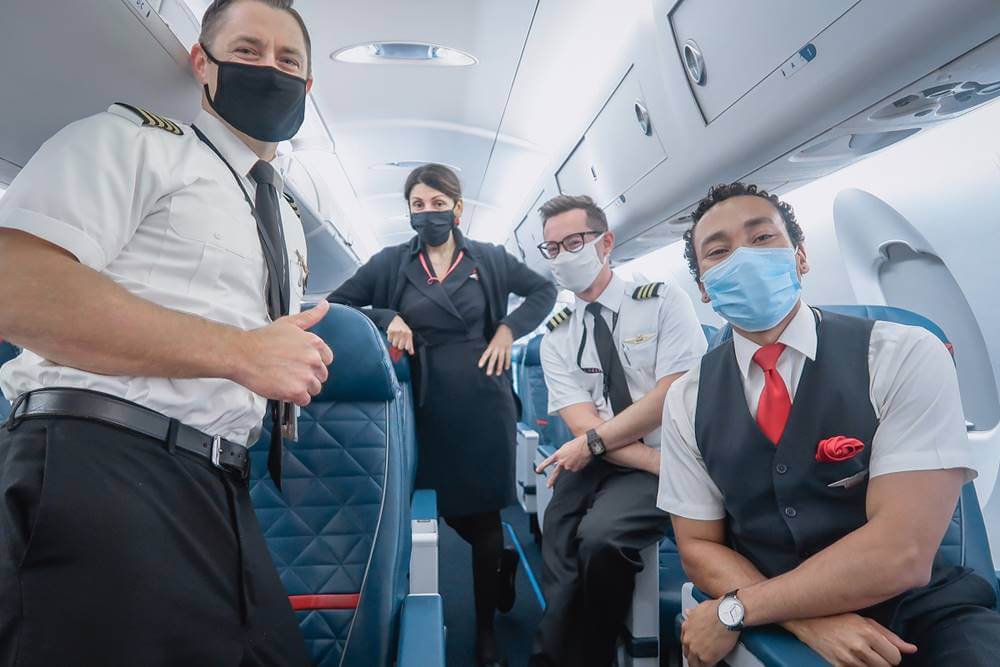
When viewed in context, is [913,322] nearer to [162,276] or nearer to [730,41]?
[730,41]

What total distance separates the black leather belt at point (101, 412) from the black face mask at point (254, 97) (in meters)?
0.66

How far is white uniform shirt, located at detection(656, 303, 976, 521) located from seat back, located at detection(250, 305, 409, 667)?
2.53 ft

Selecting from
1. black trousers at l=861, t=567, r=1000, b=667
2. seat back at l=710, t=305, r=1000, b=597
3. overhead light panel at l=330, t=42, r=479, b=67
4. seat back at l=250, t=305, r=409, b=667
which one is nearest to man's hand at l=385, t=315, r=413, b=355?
seat back at l=250, t=305, r=409, b=667

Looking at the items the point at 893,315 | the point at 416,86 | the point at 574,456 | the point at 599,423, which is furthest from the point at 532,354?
the point at 893,315

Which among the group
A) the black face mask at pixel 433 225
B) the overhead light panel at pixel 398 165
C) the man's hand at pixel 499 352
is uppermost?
the overhead light panel at pixel 398 165

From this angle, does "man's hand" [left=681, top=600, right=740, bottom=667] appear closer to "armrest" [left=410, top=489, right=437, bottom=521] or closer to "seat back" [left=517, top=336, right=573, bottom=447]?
"armrest" [left=410, top=489, right=437, bottom=521]

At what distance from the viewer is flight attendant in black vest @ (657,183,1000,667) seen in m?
1.27

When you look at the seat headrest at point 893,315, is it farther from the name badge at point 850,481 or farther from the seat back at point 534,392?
the seat back at point 534,392

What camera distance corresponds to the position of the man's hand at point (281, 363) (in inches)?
34.6

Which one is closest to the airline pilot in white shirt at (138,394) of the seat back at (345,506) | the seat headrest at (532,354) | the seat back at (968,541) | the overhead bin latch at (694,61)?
the seat back at (345,506)

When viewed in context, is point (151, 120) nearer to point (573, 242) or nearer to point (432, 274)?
point (432, 274)

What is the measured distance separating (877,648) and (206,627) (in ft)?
4.17

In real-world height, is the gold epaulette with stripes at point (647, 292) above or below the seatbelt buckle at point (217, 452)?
above

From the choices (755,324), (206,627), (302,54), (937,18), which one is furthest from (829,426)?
(302,54)
